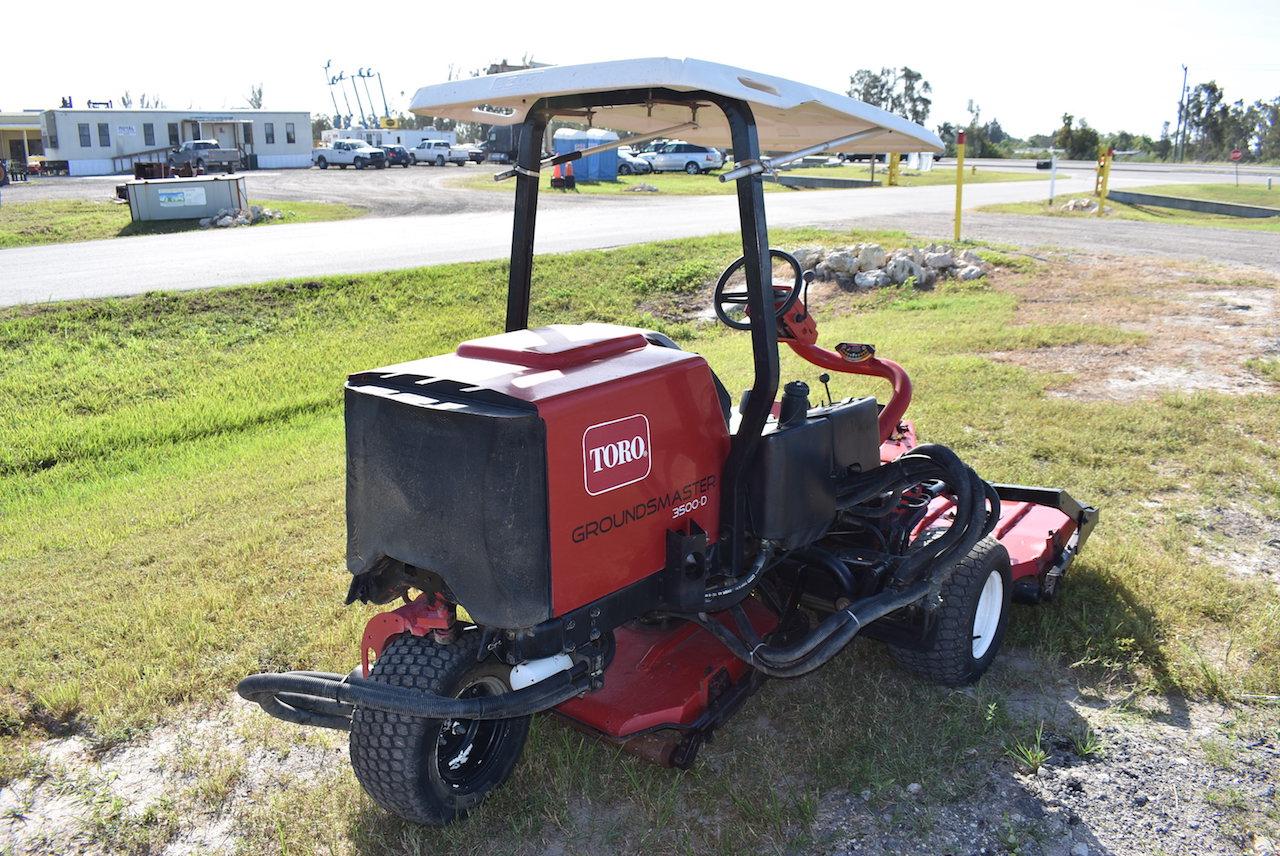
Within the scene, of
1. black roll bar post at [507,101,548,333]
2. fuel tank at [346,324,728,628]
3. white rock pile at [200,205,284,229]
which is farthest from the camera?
white rock pile at [200,205,284,229]

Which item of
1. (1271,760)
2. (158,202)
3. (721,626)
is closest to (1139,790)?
(1271,760)

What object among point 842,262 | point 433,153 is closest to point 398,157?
point 433,153

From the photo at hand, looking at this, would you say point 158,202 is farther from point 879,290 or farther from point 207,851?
point 207,851

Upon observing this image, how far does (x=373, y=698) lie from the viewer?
109 inches

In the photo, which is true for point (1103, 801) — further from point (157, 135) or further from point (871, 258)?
point (157, 135)

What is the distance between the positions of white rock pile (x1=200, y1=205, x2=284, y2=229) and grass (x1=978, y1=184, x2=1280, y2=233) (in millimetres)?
15541

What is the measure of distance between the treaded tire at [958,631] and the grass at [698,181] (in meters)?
22.7

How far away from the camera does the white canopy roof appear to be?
2.81 metres

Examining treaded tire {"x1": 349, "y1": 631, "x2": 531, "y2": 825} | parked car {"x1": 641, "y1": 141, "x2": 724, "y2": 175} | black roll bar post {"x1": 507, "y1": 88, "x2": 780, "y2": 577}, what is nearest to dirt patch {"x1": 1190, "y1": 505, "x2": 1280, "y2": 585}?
black roll bar post {"x1": 507, "y1": 88, "x2": 780, "y2": 577}

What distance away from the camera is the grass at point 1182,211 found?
69.2ft

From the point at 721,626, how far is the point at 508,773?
859 mm

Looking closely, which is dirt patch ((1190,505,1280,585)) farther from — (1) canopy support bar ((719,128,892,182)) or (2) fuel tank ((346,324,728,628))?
(2) fuel tank ((346,324,728,628))

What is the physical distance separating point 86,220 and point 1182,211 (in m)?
26.0

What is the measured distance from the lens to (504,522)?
2713 millimetres
